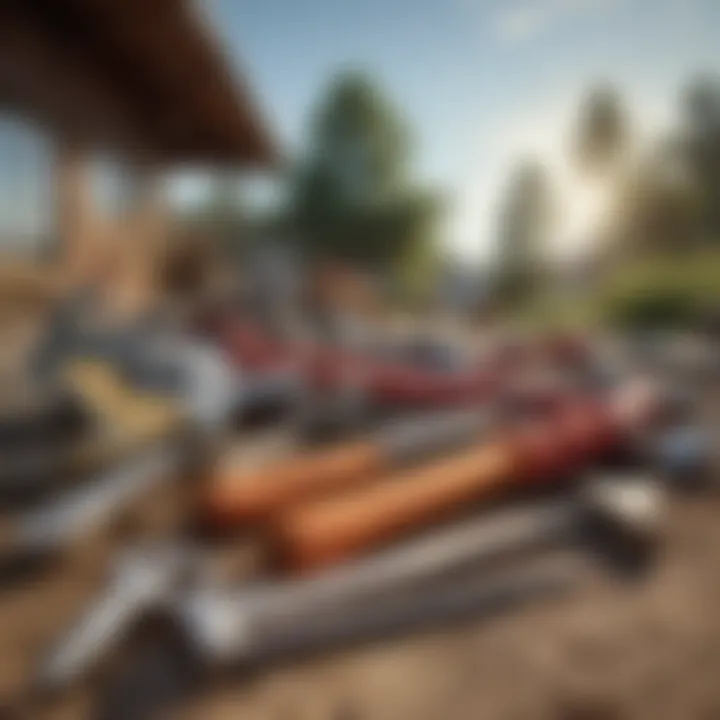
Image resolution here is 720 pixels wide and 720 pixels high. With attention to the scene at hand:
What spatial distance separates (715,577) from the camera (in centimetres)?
43

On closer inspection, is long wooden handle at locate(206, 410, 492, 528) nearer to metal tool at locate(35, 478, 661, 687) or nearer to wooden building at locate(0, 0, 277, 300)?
metal tool at locate(35, 478, 661, 687)

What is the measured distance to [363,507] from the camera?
1.42 ft

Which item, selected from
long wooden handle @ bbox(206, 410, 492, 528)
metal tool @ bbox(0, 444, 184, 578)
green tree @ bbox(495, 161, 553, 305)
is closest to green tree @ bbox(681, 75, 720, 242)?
green tree @ bbox(495, 161, 553, 305)

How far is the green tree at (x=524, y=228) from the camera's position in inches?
21.6

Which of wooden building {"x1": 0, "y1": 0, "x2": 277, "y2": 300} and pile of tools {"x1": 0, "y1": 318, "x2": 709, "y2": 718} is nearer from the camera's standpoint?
pile of tools {"x1": 0, "y1": 318, "x2": 709, "y2": 718}

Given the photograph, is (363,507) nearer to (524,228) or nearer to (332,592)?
(332,592)

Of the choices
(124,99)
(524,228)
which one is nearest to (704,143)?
(524,228)

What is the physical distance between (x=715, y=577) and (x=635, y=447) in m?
0.11

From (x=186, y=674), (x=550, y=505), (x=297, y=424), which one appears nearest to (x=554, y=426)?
(x=550, y=505)

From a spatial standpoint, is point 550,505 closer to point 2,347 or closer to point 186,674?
point 186,674

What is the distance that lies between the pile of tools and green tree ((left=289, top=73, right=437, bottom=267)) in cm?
10

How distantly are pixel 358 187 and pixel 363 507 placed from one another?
0.27 m

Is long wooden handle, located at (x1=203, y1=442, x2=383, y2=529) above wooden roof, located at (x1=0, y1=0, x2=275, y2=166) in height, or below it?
below

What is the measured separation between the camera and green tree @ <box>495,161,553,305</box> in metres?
0.55
